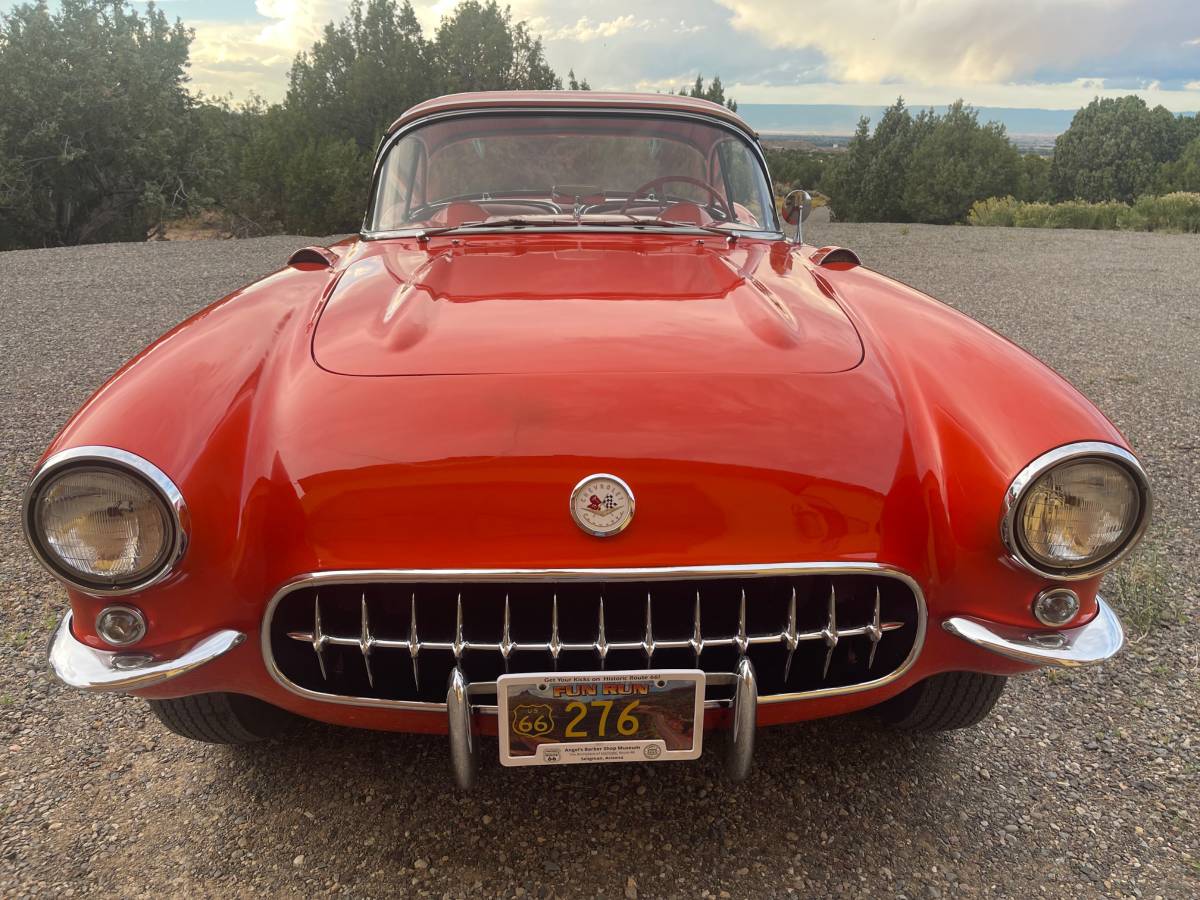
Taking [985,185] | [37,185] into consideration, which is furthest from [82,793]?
[985,185]

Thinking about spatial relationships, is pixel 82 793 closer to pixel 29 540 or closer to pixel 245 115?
pixel 29 540

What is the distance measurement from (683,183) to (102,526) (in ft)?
7.64

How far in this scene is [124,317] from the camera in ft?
25.6

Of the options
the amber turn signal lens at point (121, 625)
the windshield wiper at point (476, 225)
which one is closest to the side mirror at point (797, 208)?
the windshield wiper at point (476, 225)

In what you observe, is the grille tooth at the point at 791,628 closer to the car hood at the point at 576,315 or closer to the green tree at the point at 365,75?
the car hood at the point at 576,315

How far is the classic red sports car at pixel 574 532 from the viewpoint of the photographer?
157cm

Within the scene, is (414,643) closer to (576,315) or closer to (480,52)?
(576,315)

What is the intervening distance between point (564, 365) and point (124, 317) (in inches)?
292

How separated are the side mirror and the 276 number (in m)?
2.19

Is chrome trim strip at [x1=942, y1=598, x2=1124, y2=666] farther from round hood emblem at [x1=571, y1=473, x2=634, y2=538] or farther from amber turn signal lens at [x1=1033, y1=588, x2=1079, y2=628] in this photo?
round hood emblem at [x1=571, y1=473, x2=634, y2=538]

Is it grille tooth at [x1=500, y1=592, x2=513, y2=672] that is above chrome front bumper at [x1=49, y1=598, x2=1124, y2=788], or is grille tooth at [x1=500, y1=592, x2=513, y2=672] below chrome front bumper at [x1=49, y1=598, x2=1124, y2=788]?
above

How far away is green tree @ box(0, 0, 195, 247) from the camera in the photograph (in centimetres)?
1995

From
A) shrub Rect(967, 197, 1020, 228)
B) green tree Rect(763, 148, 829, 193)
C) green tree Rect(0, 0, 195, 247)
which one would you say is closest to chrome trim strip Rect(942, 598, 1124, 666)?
shrub Rect(967, 197, 1020, 228)

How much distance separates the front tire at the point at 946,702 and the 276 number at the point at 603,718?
0.77 meters
